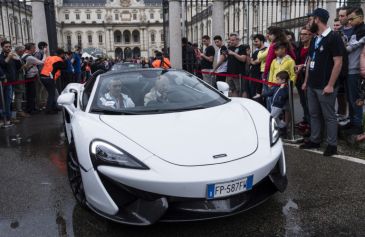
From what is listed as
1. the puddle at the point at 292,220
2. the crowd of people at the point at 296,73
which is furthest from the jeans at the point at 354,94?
the puddle at the point at 292,220

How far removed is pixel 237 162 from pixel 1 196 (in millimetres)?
2668

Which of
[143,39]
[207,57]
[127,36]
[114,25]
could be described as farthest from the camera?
[127,36]

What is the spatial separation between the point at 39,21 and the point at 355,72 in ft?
30.0

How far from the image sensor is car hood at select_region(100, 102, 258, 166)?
2840mm

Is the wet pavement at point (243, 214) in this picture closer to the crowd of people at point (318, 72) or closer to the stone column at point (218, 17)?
the crowd of people at point (318, 72)

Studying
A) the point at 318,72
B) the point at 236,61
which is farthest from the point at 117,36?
the point at 318,72

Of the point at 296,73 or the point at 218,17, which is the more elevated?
the point at 218,17

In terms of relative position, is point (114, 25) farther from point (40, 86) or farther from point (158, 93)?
point (158, 93)

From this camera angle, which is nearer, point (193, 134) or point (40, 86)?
point (193, 134)

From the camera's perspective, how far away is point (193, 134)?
3092 mm

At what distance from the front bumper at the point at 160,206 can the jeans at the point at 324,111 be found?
2481 millimetres

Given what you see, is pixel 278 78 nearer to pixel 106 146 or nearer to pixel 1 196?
pixel 106 146

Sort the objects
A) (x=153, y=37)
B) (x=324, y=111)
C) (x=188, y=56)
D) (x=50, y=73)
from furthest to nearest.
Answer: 1. (x=153, y=37)
2. (x=188, y=56)
3. (x=50, y=73)
4. (x=324, y=111)

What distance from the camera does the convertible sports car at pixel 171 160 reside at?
2.65 metres
